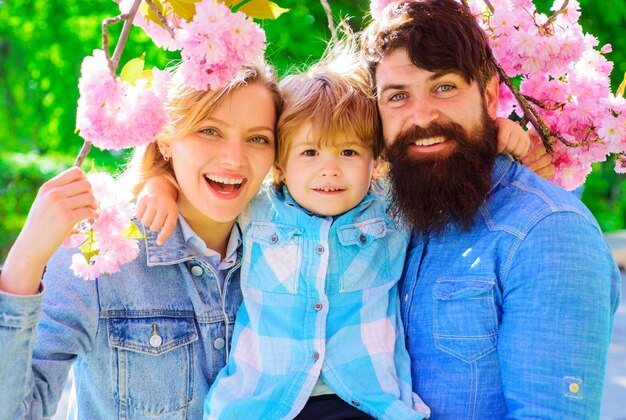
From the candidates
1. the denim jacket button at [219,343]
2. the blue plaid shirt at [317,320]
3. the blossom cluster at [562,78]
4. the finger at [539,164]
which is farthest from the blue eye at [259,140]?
the finger at [539,164]

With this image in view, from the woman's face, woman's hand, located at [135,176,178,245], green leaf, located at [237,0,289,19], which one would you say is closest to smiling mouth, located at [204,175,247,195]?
the woman's face

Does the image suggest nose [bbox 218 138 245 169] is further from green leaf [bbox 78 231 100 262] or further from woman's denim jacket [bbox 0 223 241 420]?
green leaf [bbox 78 231 100 262]

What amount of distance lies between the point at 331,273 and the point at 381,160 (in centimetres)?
51

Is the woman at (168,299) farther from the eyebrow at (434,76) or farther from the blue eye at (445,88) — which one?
the blue eye at (445,88)

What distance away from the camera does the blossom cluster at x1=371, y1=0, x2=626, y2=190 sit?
99.3 inches

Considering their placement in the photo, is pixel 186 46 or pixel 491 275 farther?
pixel 491 275

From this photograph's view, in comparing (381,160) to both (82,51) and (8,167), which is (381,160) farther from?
(8,167)

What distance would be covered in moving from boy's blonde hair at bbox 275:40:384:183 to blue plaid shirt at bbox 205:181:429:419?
271 millimetres

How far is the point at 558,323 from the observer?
206 centimetres

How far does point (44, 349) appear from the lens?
2.15m

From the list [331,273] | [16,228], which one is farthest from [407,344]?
[16,228]

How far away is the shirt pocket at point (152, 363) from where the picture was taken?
237cm

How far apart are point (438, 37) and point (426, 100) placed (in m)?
0.22

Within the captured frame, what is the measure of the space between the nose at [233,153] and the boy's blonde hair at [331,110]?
0.24 m
